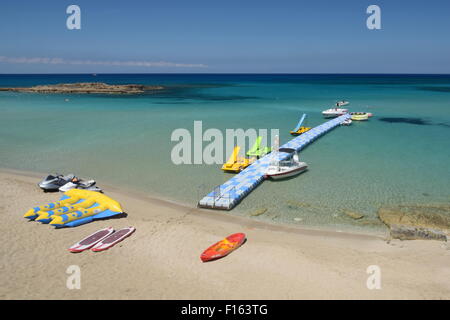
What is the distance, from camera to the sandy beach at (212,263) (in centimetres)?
1130

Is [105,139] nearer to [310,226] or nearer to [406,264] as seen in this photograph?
[310,226]

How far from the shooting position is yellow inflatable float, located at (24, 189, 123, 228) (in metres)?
16.0

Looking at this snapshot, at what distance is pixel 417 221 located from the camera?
16.7 meters

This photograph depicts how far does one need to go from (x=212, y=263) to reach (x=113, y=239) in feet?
16.4

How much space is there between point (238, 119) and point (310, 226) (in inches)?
1385

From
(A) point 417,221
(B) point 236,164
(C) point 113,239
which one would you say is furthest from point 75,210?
(A) point 417,221

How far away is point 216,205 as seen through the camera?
60.5 feet

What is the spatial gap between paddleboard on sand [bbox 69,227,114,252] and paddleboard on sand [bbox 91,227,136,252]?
0.82 feet

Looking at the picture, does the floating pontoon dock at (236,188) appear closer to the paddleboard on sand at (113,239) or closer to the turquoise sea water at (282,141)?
the turquoise sea water at (282,141)

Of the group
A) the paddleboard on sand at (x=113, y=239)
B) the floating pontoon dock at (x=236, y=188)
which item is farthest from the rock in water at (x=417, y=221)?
the paddleboard on sand at (x=113, y=239)

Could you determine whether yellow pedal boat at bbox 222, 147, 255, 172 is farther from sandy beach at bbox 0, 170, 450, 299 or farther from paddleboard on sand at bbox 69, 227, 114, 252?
paddleboard on sand at bbox 69, 227, 114, 252
